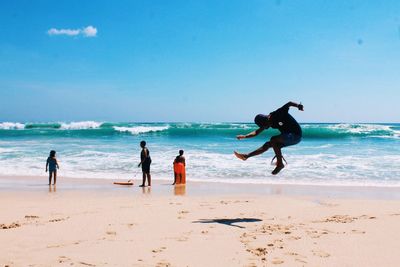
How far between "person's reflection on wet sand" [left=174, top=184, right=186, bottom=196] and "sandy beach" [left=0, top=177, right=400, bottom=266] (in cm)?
38

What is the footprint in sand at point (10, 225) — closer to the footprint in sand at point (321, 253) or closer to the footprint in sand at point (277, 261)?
the footprint in sand at point (277, 261)

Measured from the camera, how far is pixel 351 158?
2091 cm

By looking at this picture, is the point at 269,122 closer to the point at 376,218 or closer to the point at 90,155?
the point at 376,218

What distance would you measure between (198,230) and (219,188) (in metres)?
5.99

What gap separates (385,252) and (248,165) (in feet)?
41.7

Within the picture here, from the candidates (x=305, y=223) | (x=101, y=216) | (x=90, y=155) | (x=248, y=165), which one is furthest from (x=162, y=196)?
(x=90, y=155)

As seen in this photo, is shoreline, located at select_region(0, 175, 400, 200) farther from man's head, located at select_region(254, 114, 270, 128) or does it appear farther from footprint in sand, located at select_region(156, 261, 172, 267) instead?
footprint in sand, located at select_region(156, 261, 172, 267)

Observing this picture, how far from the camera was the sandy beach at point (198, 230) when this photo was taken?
17.6 feet

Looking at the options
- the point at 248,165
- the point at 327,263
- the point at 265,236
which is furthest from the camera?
the point at 248,165

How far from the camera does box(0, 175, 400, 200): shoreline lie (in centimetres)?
1168

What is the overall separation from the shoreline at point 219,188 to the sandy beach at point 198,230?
0.47 meters

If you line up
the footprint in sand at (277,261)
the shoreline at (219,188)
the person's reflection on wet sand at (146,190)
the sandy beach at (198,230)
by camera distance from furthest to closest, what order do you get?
1. the person's reflection on wet sand at (146,190)
2. the shoreline at (219,188)
3. the sandy beach at (198,230)
4. the footprint in sand at (277,261)

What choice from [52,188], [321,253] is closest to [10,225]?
[321,253]

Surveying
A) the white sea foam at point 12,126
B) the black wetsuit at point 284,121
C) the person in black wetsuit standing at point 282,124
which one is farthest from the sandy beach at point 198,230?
the white sea foam at point 12,126
